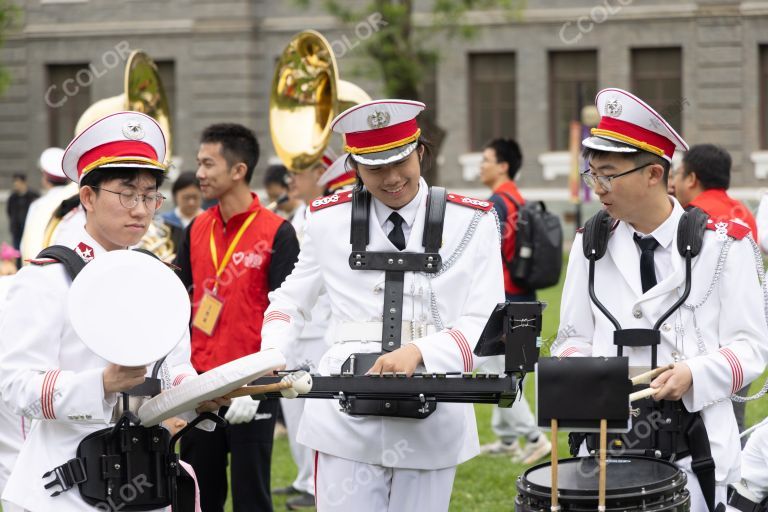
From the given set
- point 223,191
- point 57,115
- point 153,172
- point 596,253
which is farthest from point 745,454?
point 57,115

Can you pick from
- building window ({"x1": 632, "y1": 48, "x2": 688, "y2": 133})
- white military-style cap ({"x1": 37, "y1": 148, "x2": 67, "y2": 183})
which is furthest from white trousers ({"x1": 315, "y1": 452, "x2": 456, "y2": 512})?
building window ({"x1": 632, "y1": 48, "x2": 688, "y2": 133})

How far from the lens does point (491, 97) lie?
29297mm

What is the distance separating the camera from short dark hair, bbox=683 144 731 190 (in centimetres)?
811

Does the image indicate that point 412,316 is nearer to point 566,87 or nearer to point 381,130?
point 381,130

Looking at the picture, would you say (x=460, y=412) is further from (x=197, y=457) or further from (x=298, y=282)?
(x=197, y=457)

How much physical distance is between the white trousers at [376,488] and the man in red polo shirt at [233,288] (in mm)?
1565

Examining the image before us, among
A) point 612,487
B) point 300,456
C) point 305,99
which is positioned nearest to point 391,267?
point 612,487

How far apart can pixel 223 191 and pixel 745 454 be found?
10.7 feet

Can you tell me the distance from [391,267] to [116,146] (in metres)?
1.11

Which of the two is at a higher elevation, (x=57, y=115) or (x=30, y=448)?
(x=57, y=115)

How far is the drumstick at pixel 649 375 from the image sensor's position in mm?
4219

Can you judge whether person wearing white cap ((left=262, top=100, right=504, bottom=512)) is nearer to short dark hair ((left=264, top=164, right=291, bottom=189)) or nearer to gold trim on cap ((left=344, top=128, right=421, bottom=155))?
gold trim on cap ((left=344, top=128, right=421, bottom=155))

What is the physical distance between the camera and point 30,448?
161 inches

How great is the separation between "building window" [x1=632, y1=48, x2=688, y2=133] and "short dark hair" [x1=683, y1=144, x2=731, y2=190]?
65.4 ft
